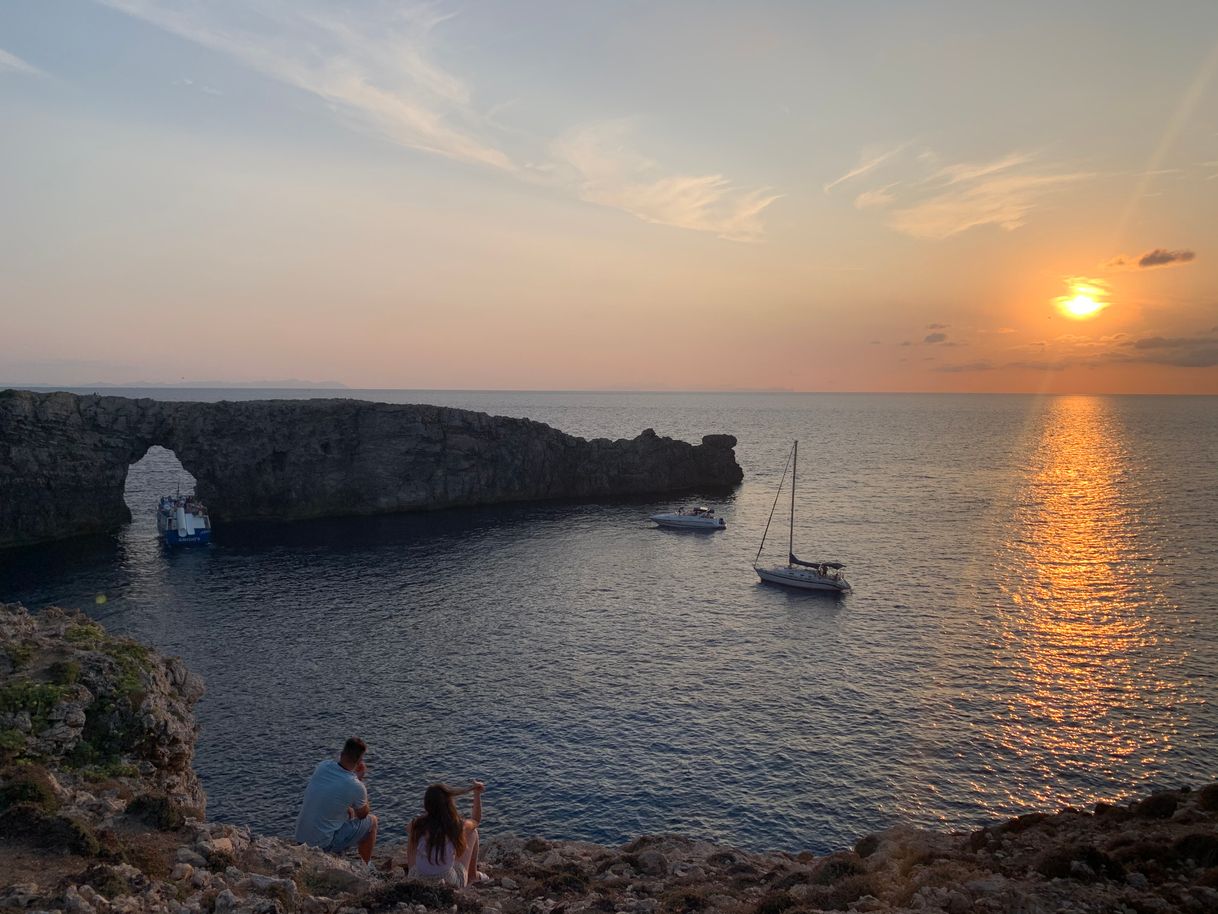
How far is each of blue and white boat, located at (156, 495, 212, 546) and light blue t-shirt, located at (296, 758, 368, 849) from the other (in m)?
79.9

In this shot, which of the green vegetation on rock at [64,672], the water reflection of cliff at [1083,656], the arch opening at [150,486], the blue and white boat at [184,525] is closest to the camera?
the green vegetation on rock at [64,672]

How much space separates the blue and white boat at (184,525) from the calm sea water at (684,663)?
3.07m

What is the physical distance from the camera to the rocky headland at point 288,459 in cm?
8756

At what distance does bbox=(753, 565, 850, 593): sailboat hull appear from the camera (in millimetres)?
68250

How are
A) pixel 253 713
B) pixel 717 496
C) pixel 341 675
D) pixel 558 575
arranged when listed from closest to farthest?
pixel 253 713 → pixel 341 675 → pixel 558 575 → pixel 717 496

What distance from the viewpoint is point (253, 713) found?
4194cm

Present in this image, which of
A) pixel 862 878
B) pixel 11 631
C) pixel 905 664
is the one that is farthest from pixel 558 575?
pixel 862 878

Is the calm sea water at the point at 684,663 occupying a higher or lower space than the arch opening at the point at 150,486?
lower

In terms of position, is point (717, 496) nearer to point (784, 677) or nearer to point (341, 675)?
point (784, 677)

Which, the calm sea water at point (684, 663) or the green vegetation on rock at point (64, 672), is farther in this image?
the calm sea water at point (684, 663)

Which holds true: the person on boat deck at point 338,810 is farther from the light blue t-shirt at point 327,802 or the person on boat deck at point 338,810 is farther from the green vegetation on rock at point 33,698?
the green vegetation on rock at point 33,698

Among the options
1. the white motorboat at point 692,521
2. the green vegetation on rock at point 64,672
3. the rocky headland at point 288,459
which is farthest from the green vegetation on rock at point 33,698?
the white motorboat at point 692,521

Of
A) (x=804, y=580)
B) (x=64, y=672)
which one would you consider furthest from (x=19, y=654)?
(x=804, y=580)

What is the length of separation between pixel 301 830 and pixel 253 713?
29.7 m
